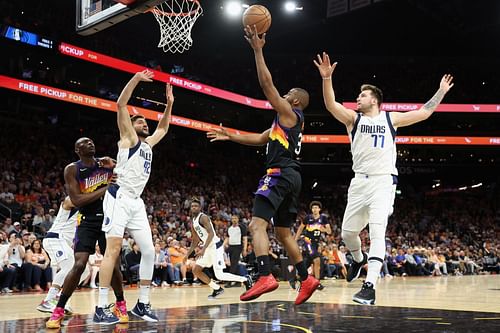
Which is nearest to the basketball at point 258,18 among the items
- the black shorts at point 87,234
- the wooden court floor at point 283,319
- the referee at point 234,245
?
the black shorts at point 87,234

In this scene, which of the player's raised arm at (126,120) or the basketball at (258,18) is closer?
the basketball at (258,18)

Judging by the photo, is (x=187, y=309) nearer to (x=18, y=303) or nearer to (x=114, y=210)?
(x=114, y=210)

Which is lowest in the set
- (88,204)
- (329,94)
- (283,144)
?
(88,204)

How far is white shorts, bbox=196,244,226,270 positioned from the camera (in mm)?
10224

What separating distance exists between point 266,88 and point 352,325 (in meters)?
2.44

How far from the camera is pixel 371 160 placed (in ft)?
18.7

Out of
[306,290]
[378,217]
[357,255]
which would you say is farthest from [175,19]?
[306,290]

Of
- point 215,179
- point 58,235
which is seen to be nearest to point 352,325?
point 58,235

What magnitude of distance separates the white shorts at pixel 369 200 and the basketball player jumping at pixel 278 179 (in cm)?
63

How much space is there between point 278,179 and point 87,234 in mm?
2345

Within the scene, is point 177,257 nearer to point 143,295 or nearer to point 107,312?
point 143,295

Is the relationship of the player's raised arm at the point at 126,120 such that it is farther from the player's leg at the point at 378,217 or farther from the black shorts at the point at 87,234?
the player's leg at the point at 378,217

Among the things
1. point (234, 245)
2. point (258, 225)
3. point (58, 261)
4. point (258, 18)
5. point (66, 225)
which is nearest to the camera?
point (258, 225)

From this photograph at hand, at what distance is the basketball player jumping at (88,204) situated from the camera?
6039mm
